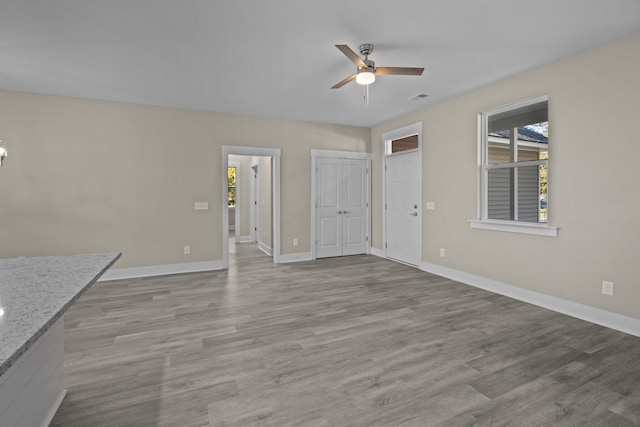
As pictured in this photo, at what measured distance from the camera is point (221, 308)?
3.57 m

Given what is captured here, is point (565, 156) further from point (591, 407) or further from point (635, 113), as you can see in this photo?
point (591, 407)

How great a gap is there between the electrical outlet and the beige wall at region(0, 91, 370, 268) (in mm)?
4750

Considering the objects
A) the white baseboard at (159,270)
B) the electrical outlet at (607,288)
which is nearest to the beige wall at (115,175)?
the white baseboard at (159,270)

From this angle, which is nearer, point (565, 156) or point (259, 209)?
point (565, 156)

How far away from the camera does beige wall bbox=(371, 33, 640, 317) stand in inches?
115

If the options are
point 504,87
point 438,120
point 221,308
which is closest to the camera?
point 221,308

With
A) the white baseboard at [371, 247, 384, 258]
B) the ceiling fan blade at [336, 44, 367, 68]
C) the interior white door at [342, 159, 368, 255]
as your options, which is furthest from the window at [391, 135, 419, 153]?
the ceiling fan blade at [336, 44, 367, 68]

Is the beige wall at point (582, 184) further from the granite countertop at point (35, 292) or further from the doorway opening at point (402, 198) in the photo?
the granite countertop at point (35, 292)

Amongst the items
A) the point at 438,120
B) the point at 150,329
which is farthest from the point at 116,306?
the point at 438,120

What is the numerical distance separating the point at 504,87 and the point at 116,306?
17.5 ft

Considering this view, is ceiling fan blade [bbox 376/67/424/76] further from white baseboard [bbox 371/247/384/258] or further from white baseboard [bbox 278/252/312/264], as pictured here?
white baseboard [bbox 371/247/384/258]

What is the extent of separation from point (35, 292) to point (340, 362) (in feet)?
6.26

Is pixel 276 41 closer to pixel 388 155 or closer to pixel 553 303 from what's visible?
pixel 388 155

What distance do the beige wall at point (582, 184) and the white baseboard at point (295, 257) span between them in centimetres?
288
